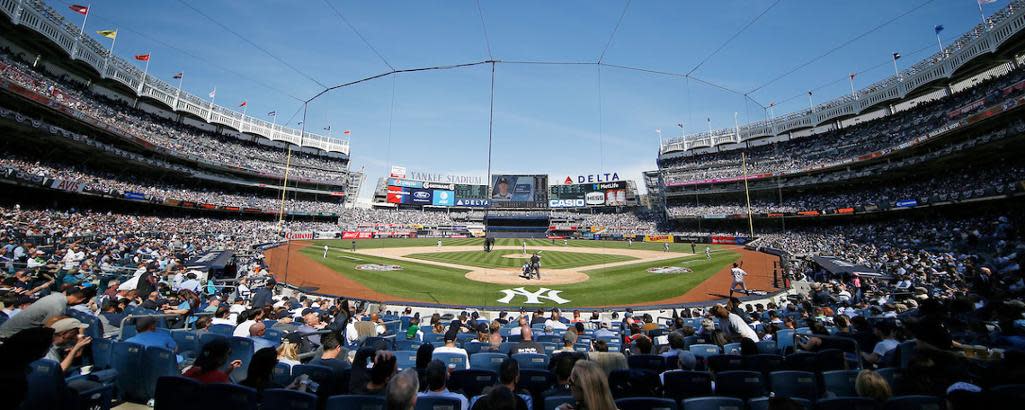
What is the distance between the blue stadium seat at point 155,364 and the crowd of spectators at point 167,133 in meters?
48.3

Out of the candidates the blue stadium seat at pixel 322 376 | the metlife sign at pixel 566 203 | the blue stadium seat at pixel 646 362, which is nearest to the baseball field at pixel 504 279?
the blue stadium seat at pixel 646 362

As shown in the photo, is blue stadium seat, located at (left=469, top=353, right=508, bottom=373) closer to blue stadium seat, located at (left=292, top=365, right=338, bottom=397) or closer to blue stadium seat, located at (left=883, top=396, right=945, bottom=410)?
blue stadium seat, located at (left=292, top=365, right=338, bottom=397)

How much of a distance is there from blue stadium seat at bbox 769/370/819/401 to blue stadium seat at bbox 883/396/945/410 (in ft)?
5.31

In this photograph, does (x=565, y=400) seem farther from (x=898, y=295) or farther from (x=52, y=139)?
(x=52, y=139)

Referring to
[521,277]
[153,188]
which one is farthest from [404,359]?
[153,188]

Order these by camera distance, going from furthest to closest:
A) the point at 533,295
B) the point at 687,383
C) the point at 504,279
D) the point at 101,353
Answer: the point at 504,279 < the point at 533,295 < the point at 101,353 < the point at 687,383

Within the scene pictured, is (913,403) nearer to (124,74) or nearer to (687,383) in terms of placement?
(687,383)

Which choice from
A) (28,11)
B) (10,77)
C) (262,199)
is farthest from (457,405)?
(262,199)

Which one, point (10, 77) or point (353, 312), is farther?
point (10, 77)

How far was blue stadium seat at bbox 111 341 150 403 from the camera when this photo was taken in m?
5.47

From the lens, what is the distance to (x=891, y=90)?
52.8 metres

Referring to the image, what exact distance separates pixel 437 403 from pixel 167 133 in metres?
Answer: 81.7

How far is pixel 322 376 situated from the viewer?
197 inches

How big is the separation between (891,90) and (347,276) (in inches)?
2933
